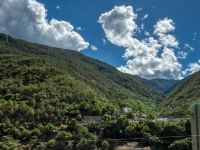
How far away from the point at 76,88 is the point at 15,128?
38360mm

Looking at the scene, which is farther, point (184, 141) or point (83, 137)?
point (83, 137)

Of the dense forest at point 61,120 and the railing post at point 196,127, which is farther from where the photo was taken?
the dense forest at point 61,120

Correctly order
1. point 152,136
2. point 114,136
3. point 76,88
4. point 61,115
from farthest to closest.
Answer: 1. point 76,88
2. point 61,115
3. point 114,136
4. point 152,136

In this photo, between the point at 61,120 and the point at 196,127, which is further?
the point at 61,120

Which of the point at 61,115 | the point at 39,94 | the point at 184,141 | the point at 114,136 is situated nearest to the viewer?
the point at 184,141

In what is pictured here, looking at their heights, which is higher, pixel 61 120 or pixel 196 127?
pixel 61 120

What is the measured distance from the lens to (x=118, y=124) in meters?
92.9

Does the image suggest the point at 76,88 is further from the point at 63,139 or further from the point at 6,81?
the point at 63,139

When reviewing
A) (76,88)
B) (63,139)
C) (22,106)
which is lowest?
(63,139)

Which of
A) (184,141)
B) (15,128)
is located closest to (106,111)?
(15,128)

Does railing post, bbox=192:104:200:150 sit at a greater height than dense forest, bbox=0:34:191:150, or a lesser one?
lesser

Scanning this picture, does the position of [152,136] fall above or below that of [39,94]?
below

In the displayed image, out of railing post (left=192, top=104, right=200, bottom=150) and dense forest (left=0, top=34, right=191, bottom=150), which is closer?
railing post (left=192, top=104, right=200, bottom=150)

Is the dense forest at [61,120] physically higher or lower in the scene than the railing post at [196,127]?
higher
